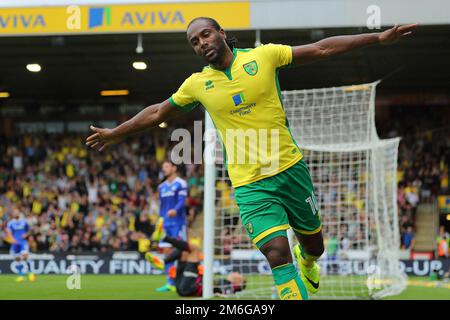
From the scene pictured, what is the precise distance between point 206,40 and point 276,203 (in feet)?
4.20

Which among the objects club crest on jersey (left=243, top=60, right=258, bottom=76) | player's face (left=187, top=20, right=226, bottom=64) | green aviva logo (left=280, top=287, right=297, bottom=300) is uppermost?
player's face (left=187, top=20, right=226, bottom=64)

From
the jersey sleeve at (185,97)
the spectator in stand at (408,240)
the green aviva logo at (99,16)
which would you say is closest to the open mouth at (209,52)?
the jersey sleeve at (185,97)

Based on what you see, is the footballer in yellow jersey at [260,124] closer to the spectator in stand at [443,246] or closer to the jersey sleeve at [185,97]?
the jersey sleeve at [185,97]

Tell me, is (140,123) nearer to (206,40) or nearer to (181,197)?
(206,40)

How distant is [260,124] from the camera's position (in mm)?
5094

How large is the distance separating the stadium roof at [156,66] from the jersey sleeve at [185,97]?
36.8 feet

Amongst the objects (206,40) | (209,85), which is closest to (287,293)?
(209,85)

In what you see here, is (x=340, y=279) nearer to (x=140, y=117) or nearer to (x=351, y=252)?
(x=351, y=252)

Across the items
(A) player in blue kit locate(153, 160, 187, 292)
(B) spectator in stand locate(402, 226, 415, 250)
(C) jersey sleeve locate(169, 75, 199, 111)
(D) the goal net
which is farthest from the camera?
(B) spectator in stand locate(402, 226, 415, 250)

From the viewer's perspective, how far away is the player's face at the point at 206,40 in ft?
16.4

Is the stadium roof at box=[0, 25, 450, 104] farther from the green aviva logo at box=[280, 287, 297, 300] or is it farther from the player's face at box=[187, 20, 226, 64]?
the green aviva logo at box=[280, 287, 297, 300]

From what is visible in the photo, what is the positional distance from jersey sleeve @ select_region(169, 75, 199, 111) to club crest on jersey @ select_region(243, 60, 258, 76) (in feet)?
1.48

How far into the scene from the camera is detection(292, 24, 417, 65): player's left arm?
4797mm

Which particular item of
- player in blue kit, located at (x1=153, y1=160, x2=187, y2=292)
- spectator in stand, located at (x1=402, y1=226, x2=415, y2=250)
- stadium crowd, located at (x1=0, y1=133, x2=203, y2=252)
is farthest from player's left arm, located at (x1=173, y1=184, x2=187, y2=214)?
spectator in stand, located at (x1=402, y1=226, x2=415, y2=250)
